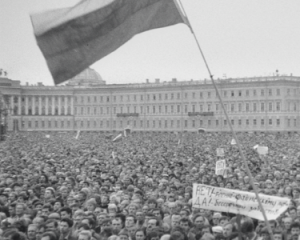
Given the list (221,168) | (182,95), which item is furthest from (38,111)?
(221,168)

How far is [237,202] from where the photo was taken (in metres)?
9.93

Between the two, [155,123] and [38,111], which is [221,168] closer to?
[155,123]

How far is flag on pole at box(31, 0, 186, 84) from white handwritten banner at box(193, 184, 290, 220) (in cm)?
301

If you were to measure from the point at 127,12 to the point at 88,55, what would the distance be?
70 centimetres

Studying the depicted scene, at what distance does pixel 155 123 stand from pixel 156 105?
3037 mm

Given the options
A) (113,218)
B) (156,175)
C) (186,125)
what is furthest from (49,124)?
(113,218)

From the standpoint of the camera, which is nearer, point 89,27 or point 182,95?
point 89,27

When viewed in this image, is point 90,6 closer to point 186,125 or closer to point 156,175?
point 156,175

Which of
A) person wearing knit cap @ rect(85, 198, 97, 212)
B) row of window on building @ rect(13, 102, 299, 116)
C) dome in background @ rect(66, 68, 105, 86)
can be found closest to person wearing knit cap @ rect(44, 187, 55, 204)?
person wearing knit cap @ rect(85, 198, 97, 212)

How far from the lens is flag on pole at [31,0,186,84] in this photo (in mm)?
7469

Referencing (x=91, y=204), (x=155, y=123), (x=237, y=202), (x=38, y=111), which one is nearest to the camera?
(x=237, y=202)

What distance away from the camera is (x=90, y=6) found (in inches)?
298

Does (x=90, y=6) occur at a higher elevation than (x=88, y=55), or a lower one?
higher

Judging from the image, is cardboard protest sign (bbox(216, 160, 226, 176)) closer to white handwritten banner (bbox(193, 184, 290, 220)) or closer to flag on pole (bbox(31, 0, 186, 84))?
white handwritten banner (bbox(193, 184, 290, 220))
